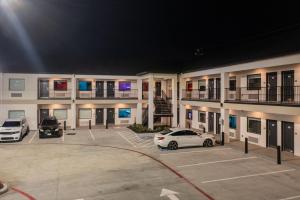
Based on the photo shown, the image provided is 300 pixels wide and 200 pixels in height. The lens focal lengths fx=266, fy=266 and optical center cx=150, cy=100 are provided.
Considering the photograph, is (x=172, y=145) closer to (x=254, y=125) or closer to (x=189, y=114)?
(x=254, y=125)

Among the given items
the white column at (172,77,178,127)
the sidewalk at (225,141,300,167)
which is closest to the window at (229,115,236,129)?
the sidewalk at (225,141,300,167)

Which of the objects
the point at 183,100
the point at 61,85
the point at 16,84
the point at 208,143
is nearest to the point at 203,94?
the point at 183,100

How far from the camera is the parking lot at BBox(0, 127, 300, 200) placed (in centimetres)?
1085

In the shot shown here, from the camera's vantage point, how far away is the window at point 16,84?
28.7m

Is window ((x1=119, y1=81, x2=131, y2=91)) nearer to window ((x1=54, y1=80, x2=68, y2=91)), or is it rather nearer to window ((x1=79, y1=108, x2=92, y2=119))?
window ((x1=79, y1=108, x2=92, y2=119))

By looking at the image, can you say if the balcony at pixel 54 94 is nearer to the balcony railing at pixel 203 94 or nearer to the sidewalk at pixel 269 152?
the balcony railing at pixel 203 94

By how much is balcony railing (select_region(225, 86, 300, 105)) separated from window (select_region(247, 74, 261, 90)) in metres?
0.33

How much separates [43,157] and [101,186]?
287 inches

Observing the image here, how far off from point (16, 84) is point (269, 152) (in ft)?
84.0

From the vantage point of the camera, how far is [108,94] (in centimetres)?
3344

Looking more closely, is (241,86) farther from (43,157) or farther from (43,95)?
(43,95)

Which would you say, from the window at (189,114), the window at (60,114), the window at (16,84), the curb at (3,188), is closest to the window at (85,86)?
the window at (60,114)

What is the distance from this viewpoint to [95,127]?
3139 centimetres

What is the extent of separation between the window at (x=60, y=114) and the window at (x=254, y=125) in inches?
798
